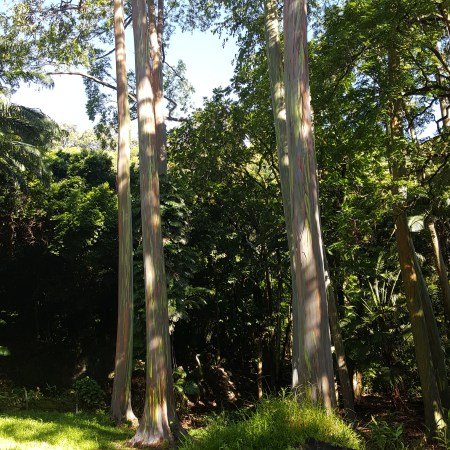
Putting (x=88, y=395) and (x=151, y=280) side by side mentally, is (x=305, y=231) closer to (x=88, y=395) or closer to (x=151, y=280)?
(x=151, y=280)

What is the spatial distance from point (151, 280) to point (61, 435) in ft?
8.86

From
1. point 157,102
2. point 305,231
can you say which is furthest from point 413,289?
point 157,102

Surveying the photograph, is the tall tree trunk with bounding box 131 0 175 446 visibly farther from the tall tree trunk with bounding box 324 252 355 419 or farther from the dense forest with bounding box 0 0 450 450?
the tall tree trunk with bounding box 324 252 355 419

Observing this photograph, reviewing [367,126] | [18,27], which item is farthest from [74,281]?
[367,126]

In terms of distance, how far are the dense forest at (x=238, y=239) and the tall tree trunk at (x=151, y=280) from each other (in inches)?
1.4

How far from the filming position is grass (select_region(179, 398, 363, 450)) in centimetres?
432

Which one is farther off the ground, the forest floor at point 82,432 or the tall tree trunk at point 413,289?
the tall tree trunk at point 413,289

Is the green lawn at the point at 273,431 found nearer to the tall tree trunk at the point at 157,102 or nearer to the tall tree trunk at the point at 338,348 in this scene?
the tall tree trunk at the point at 338,348

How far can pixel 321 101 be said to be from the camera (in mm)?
9609

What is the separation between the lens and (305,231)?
596 cm

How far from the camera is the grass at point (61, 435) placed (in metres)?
6.47

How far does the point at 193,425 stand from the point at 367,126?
317 inches

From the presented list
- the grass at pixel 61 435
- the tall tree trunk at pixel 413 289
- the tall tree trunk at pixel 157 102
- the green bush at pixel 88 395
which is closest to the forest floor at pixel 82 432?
the grass at pixel 61 435

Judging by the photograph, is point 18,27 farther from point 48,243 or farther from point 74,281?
point 74,281
